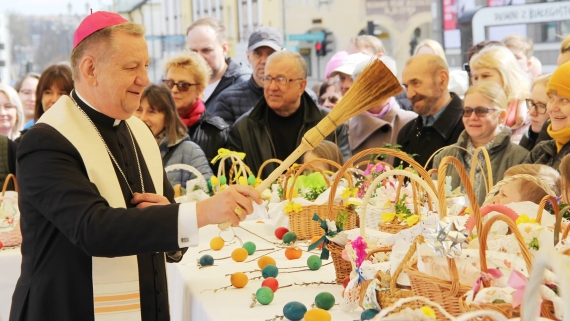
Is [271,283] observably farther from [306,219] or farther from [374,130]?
[374,130]

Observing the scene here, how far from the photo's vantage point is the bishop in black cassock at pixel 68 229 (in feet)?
6.68

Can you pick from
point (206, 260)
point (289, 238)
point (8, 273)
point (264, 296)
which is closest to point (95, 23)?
point (264, 296)

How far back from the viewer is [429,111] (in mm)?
4965

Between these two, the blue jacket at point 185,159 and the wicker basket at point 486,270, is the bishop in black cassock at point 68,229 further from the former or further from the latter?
the blue jacket at point 185,159

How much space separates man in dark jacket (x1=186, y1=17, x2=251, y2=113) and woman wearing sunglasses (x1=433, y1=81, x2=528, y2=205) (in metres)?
2.40

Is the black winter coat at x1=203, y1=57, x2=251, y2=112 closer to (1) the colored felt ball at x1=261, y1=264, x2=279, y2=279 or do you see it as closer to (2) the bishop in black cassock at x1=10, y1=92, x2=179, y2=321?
(1) the colored felt ball at x1=261, y1=264, x2=279, y2=279

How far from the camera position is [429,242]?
1969 mm

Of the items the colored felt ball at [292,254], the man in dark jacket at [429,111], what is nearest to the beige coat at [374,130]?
the man in dark jacket at [429,111]

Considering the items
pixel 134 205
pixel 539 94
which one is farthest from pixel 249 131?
pixel 134 205

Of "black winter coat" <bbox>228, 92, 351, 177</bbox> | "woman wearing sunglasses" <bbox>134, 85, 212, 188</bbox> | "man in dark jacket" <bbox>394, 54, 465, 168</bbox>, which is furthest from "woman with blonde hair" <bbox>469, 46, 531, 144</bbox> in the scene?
"woman wearing sunglasses" <bbox>134, 85, 212, 188</bbox>

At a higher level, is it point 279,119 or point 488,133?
point 279,119

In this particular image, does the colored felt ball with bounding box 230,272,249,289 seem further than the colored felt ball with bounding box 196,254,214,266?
No

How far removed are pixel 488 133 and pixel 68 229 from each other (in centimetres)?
290

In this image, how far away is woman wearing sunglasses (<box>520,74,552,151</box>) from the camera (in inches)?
170
